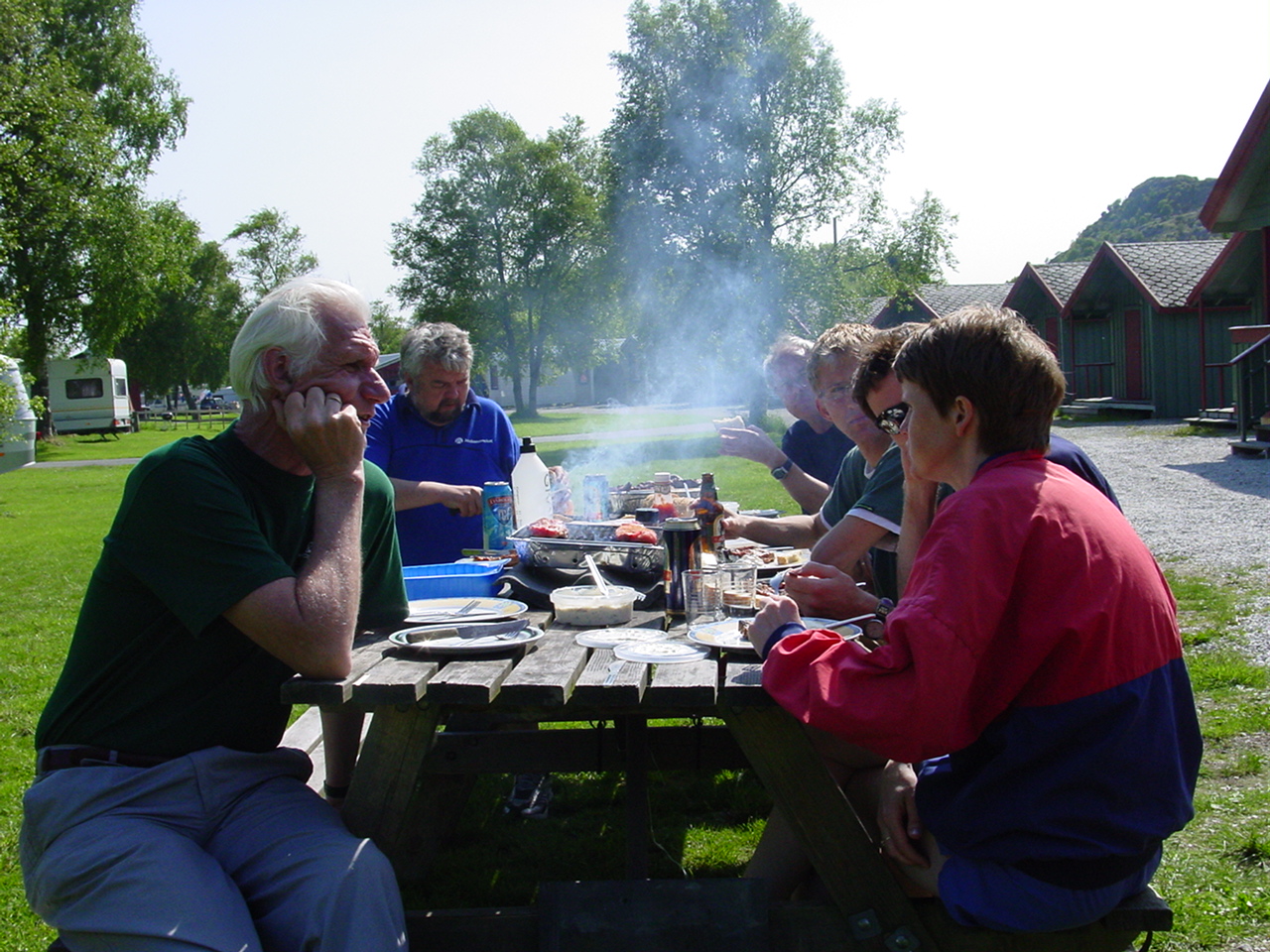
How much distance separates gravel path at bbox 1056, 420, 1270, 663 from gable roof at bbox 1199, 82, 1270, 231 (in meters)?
3.43

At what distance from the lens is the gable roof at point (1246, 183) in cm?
1424

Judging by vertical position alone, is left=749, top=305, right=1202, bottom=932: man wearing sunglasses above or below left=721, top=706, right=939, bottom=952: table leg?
above

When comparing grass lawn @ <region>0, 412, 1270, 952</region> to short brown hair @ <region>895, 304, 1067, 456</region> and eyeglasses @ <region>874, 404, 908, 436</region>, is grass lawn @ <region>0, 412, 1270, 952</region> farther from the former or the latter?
short brown hair @ <region>895, 304, 1067, 456</region>

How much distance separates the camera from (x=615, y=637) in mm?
2416

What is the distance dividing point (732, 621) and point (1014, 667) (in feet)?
3.11

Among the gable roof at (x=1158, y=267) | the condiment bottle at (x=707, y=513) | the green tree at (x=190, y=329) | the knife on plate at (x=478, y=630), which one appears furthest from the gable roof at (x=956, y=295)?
the knife on plate at (x=478, y=630)

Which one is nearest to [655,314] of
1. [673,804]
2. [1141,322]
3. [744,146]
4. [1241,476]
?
[744,146]

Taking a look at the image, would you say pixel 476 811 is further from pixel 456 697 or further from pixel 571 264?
pixel 571 264

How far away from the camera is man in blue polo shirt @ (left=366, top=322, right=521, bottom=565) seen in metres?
4.34

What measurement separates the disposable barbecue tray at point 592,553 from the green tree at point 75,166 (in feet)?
41.9

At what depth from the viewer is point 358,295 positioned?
7.80ft

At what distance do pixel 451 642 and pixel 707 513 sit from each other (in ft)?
3.50

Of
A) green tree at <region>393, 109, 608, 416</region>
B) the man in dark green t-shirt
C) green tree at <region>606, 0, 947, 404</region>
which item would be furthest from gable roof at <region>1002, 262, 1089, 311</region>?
the man in dark green t-shirt

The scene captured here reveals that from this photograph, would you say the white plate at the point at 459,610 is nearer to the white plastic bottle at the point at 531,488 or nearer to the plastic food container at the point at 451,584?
the plastic food container at the point at 451,584
